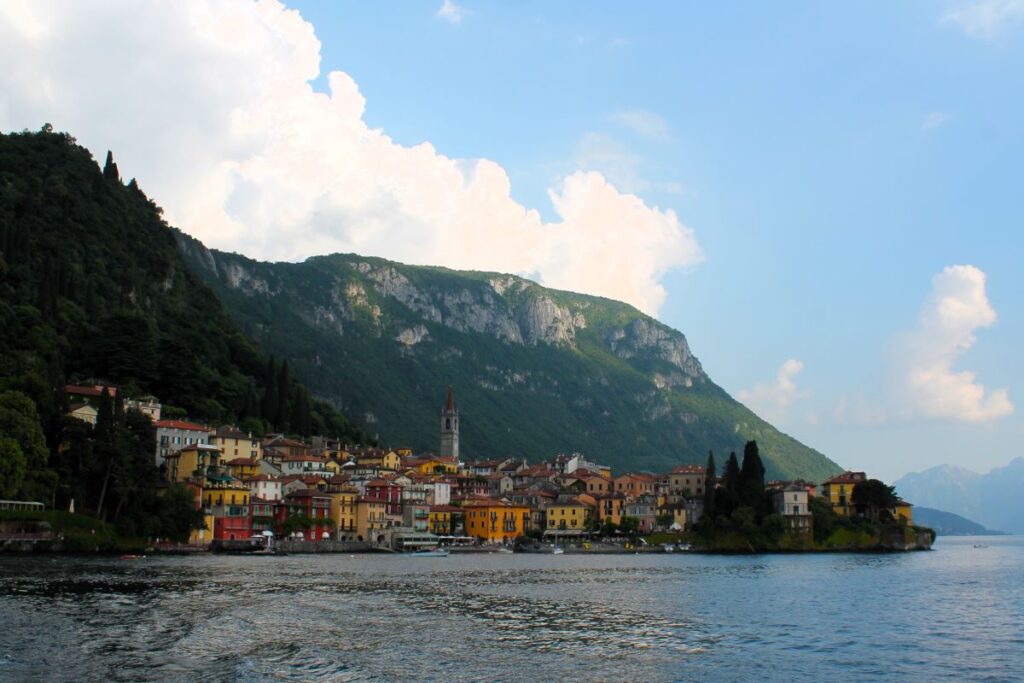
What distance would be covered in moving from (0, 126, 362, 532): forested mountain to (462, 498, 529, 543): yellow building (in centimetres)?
3107

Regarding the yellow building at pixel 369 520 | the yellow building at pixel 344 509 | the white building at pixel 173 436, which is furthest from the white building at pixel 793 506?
the white building at pixel 173 436

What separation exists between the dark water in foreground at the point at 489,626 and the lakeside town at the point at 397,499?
120 ft

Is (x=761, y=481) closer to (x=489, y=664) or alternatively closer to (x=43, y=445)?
(x=43, y=445)

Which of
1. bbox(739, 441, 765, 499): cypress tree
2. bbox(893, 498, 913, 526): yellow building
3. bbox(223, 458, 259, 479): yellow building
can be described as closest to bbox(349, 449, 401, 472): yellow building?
bbox(223, 458, 259, 479): yellow building

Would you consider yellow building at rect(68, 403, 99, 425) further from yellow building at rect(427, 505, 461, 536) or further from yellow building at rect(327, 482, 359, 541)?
yellow building at rect(427, 505, 461, 536)

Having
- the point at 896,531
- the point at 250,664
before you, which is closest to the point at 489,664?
the point at 250,664

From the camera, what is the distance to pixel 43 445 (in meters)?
88.1

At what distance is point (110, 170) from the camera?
17988 cm

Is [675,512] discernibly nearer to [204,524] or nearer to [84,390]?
[204,524]

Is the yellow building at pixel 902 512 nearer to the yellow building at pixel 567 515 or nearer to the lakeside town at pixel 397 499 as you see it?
the lakeside town at pixel 397 499

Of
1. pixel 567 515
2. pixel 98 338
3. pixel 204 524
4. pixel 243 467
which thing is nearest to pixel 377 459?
pixel 567 515

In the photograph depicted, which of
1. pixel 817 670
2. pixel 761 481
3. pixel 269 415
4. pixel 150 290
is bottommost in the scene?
pixel 817 670

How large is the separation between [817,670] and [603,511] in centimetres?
11165

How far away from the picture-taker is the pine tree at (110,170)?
17788 centimetres
